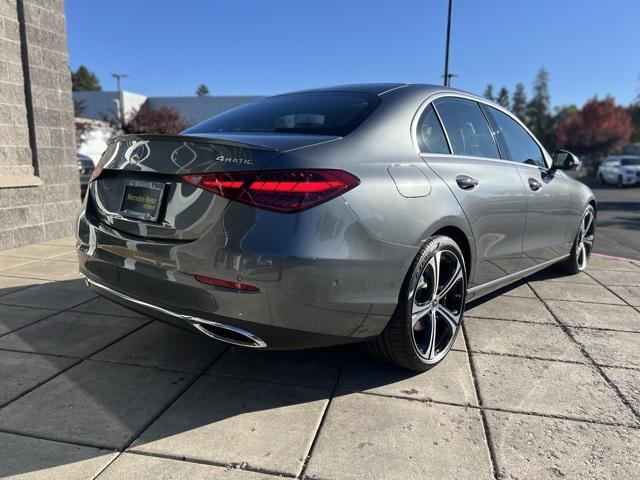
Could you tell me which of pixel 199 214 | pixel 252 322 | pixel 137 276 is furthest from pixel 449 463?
pixel 137 276

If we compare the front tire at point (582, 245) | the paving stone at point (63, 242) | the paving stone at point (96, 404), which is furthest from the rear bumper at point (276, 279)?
the paving stone at point (63, 242)

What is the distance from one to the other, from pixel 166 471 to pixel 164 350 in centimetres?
124

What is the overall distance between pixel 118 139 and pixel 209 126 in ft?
2.19

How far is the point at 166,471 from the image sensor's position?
2076mm

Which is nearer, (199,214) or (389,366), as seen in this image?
(199,214)

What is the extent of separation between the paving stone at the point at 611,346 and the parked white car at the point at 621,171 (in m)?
24.0

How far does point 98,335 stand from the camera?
3447 mm

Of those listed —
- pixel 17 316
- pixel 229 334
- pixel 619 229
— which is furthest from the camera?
pixel 619 229

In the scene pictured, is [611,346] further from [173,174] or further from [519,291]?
[173,174]

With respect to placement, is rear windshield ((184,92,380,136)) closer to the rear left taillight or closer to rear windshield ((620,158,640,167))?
the rear left taillight

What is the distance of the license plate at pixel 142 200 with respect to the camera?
99.0 inches

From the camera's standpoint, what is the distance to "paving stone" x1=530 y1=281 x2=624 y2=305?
15.2 feet

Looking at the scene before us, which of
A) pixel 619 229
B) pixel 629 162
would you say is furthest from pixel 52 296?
pixel 629 162

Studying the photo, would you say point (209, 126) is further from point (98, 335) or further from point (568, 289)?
point (568, 289)
